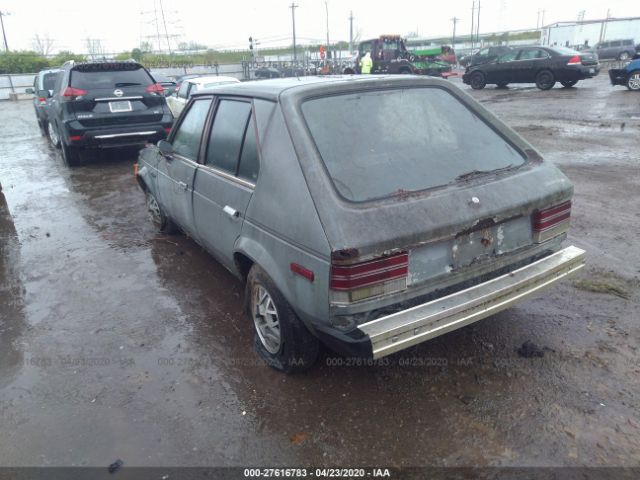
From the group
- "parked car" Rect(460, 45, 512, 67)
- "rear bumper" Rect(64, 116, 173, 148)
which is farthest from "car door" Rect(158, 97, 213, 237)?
"parked car" Rect(460, 45, 512, 67)

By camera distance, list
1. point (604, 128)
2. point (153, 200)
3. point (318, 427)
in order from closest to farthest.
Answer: point (318, 427) < point (153, 200) < point (604, 128)

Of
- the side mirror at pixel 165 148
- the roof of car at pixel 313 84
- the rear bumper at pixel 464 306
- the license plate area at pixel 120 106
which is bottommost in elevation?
the rear bumper at pixel 464 306

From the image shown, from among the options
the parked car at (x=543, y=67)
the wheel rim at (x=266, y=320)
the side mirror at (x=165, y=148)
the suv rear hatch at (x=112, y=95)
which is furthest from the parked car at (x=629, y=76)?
the wheel rim at (x=266, y=320)

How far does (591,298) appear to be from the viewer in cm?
373

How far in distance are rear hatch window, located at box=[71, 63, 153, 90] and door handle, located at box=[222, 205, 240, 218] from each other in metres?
6.77

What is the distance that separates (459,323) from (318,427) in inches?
38.1

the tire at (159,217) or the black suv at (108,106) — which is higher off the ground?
the black suv at (108,106)

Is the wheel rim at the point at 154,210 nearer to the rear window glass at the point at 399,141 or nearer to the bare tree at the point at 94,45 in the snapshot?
the rear window glass at the point at 399,141

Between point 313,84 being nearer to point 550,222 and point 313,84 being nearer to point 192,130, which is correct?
point 192,130

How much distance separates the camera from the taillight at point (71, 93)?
27.6 ft

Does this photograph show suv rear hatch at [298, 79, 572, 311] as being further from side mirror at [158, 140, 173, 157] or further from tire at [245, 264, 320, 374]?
side mirror at [158, 140, 173, 157]

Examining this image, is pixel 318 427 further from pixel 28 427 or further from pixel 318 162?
pixel 28 427

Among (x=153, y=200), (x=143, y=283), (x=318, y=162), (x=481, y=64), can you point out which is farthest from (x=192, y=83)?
(x=481, y=64)

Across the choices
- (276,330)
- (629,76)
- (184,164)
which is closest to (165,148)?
(184,164)
